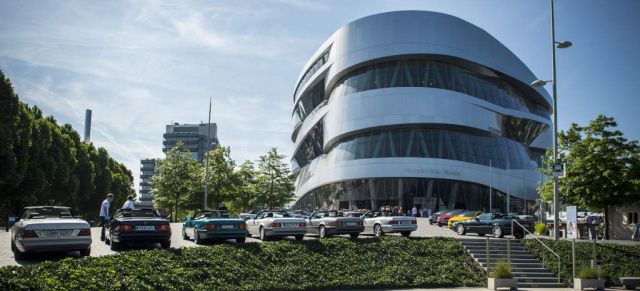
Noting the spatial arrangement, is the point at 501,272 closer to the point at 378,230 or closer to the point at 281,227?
the point at 378,230

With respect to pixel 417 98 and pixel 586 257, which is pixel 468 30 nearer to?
pixel 417 98

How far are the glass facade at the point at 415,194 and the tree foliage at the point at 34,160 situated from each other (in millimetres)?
29035

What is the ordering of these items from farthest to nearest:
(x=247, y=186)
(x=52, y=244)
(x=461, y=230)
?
(x=247, y=186)
(x=461, y=230)
(x=52, y=244)

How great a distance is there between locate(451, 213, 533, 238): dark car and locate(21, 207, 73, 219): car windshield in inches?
749

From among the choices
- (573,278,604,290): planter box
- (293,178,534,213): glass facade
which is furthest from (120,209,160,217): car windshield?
(293,178,534,213): glass facade

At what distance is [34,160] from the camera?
97.7 ft

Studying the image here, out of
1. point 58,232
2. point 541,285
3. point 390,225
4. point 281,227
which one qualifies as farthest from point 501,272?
point 58,232

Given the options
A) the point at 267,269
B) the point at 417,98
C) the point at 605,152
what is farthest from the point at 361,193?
the point at 267,269

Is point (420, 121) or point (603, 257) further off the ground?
point (420, 121)

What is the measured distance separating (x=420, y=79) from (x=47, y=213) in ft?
158

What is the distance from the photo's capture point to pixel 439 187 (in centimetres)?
5334

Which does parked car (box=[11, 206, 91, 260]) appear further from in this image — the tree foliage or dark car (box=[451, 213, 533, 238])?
dark car (box=[451, 213, 533, 238])

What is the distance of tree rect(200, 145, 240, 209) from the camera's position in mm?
45188

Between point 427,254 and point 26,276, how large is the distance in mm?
13446
